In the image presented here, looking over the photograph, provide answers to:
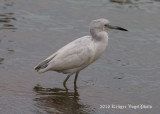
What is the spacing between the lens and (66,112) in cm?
694

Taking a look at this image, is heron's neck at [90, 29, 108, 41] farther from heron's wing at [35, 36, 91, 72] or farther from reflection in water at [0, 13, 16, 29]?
reflection in water at [0, 13, 16, 29]

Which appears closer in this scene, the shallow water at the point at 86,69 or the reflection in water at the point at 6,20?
the shallow water at the point at 86,69

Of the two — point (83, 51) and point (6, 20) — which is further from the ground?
point (83, 51)

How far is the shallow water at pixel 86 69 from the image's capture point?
746 cm

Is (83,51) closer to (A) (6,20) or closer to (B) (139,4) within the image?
(A) (6,20)

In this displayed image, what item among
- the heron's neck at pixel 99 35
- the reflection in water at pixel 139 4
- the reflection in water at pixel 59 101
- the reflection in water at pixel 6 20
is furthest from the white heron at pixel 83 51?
the reflection in water at pixel 139 4

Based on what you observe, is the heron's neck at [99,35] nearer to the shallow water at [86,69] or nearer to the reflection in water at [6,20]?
the shallow water at [86,69]

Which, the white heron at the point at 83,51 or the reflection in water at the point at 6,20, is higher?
the white heron at the point at 83,51

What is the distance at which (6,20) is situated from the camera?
1148 cm

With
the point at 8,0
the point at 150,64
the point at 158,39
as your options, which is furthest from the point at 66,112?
the point at 8,0

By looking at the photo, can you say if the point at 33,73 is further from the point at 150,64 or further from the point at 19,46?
the point at 150,64

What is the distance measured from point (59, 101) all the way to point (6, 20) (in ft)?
15.1

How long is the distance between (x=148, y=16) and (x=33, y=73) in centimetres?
480

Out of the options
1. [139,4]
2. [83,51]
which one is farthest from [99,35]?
[139,4]
